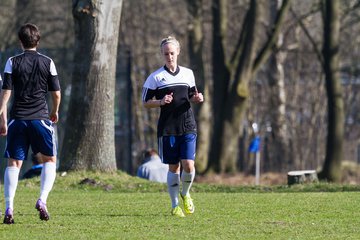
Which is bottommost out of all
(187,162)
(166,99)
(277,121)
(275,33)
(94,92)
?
(187,162)

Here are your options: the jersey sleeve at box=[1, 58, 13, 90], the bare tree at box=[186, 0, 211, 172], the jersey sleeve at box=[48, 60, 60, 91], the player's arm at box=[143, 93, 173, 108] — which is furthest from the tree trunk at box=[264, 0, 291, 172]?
A: the jersey sleeve at box=[1, 58, 13, 90]

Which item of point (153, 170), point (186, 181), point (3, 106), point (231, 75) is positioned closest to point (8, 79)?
point (3, 106)

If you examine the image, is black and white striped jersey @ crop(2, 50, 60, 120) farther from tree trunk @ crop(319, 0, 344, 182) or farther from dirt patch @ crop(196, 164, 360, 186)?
tree trunk @ crop(319, 0, 344, 182)

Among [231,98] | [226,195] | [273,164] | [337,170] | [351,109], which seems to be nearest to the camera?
[226,195]

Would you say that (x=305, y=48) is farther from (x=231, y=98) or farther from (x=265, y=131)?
(x=231, y=98)

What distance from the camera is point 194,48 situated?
37.8m

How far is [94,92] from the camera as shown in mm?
19719

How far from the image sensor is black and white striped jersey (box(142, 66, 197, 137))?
1228 centimetres

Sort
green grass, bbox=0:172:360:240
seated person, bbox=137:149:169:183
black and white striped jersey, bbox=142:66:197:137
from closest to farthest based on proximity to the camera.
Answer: green grass, bbox=0:172:360:240 → black and white striped jersey, bbox=142:66:197:137 → seated person, bbox=137:149:169:183

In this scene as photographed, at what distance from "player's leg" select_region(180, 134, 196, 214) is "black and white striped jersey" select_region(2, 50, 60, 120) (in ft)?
5.69

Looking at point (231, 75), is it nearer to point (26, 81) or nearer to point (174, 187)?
point (174, 187)

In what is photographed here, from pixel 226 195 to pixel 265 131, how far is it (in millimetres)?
31940

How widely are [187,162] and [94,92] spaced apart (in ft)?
24.8

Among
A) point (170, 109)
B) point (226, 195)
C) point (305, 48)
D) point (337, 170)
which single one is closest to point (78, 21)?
point (226, 195)
